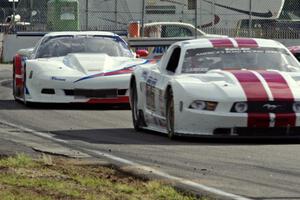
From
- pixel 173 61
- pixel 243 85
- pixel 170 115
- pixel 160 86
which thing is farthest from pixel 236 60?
pixel 170 115

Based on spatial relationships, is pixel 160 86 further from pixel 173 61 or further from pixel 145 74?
pixel 145 74

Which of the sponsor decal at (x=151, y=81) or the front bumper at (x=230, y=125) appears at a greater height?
the sponsor decal at (x=151, y=81)

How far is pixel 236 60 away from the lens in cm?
1223

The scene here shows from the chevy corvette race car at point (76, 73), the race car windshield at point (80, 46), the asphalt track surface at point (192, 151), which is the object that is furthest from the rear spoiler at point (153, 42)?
the asphalt track surface at point (192, 151)

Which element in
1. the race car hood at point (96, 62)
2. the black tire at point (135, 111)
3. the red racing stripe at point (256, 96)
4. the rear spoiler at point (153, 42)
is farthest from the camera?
the rear spoiler at point (153, 42)

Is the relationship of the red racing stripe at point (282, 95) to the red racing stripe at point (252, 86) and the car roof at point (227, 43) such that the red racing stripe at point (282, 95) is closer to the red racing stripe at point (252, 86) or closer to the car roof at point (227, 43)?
the red racing stripe at point (252, 86)

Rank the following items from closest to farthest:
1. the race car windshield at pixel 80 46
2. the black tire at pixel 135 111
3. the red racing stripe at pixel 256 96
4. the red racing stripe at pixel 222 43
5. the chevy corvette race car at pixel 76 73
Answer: the red racing stripe at pixel 256 96 → the red racing stripe at pixel 222 43 → the black tire at pixel 135 111 → the chevy corvette race car at pixel 76 73 → the race car windshield at pixel 80 46

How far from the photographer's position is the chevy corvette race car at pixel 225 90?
36.1 feet

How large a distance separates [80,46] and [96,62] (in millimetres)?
1091

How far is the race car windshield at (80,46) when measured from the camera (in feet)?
57.5

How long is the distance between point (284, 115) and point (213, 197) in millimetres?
3883

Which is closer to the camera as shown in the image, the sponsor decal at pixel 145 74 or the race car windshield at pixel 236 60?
the race car windshield at pixel 236 60

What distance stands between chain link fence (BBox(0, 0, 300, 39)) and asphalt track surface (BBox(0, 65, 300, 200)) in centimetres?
1632

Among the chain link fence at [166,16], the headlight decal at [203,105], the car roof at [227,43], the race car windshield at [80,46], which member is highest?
the car roof at [227,43]
